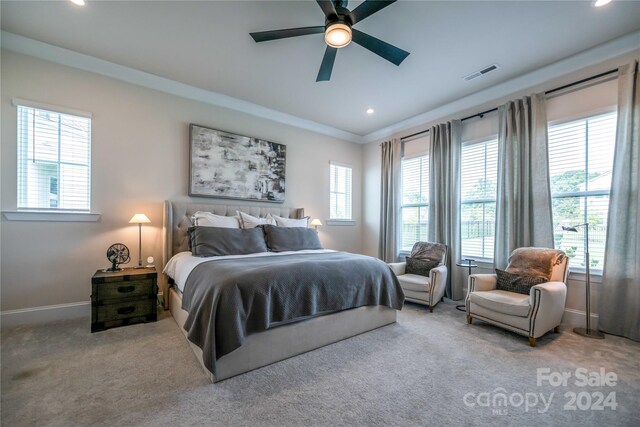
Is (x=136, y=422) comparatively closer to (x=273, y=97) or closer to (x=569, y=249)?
(x=273, y=97)

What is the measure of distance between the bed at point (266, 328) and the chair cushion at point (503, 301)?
86 cm

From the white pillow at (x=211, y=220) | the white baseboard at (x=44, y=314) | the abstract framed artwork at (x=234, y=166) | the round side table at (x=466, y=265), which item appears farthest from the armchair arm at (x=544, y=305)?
the white baseboard at (x=44, y=314)

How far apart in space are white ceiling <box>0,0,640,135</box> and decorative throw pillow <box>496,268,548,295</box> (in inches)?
102

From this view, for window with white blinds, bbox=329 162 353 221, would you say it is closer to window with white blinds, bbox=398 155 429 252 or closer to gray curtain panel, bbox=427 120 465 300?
window with white blinds, bbox=398 155 429 252

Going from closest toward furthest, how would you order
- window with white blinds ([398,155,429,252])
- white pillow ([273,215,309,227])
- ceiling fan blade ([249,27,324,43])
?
ceiling fan blade ([249,27,324,43]) → white pillow ([273,215,309,227]) → window with white blinds ([398,155,429,252])

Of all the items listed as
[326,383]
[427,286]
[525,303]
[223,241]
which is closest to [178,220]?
[223,241]

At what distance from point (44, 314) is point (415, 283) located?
14.8 ft

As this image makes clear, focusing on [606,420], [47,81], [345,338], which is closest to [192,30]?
[47,81]

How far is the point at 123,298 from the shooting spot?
2.96 metres

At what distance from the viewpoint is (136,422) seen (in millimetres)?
1549

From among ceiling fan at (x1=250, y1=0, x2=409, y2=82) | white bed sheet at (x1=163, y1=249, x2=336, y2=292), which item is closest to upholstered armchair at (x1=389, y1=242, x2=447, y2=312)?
white bed sheet at (x1=163, y1=249, x2=336, y2=292)

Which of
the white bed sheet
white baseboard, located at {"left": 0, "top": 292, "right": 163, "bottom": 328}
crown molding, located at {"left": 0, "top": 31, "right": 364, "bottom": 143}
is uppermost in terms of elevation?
crown molding, located at {"left": 0, "top": 31, "right": 364, "bottom": 143}

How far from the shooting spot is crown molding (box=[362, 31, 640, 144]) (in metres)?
2.87

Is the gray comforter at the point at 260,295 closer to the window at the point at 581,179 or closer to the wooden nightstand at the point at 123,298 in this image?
the wooden nightstand at the point at 123,298
